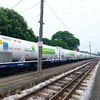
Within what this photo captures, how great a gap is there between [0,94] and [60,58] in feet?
→ 70.9

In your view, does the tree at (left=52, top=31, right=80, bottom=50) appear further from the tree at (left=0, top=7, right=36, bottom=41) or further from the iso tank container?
the iso tank container

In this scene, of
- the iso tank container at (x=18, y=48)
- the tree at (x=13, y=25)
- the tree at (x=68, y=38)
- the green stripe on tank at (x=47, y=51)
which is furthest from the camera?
the tree at (x=68, y=38)

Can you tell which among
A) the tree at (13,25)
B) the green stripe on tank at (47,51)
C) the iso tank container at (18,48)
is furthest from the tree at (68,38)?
the iso tank container at (18,48)

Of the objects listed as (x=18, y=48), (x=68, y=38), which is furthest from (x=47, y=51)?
(x=68, y=38)

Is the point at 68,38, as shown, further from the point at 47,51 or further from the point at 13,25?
the point at 47,51

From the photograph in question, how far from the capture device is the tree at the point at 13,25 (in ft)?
97.3

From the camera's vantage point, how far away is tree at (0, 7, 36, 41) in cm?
2967

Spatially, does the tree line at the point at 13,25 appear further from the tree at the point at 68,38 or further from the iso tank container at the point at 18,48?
the tree at the point at 68,38

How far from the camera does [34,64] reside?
18.2 meters

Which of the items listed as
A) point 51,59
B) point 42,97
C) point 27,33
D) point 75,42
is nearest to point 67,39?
point 75,42

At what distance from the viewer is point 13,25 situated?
31750 mm

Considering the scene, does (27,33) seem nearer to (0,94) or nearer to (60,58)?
(60,58)

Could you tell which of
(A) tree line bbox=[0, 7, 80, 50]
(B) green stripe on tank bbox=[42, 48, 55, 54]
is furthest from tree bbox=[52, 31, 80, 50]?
(B) green stripe on tank bbox=[42, 48, 55, 54]

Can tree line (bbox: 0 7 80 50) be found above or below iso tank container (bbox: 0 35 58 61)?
above
